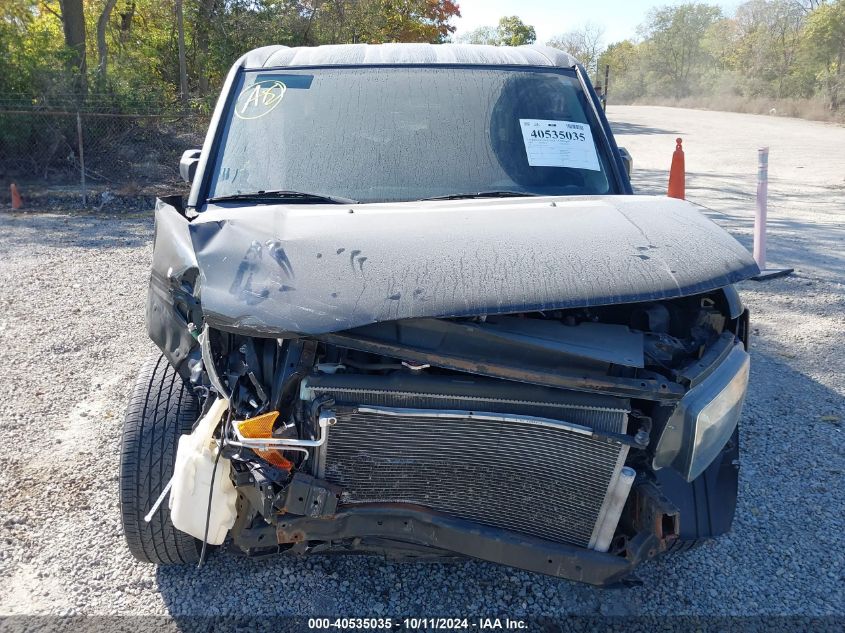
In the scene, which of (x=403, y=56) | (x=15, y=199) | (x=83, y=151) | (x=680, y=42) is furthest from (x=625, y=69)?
(x=403, y=56)

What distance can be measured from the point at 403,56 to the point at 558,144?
98 cm

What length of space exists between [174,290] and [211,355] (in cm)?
43

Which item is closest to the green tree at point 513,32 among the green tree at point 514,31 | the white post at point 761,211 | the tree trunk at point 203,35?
the green tree at point 514,31

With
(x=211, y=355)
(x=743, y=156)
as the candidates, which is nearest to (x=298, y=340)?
(x=211, y=355)

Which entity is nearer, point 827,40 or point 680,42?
point 827,40

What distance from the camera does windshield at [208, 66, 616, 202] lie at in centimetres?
314

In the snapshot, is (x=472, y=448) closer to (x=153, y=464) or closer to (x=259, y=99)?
(x=153, y=464)

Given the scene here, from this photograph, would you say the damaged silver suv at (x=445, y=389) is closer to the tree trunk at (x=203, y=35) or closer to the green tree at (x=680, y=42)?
the tree trunk at (x=203, y=35)

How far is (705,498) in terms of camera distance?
97.7 inches

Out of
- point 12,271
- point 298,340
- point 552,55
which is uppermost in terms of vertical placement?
point 552,55

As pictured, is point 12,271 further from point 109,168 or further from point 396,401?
point 396,401

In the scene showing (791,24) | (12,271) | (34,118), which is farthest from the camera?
(791,24)

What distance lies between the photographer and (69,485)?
133 inches

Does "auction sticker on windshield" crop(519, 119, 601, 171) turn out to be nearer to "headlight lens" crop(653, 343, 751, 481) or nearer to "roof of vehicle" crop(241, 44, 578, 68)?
"roof of vehicle" crop(241, 44, 578, 68)
